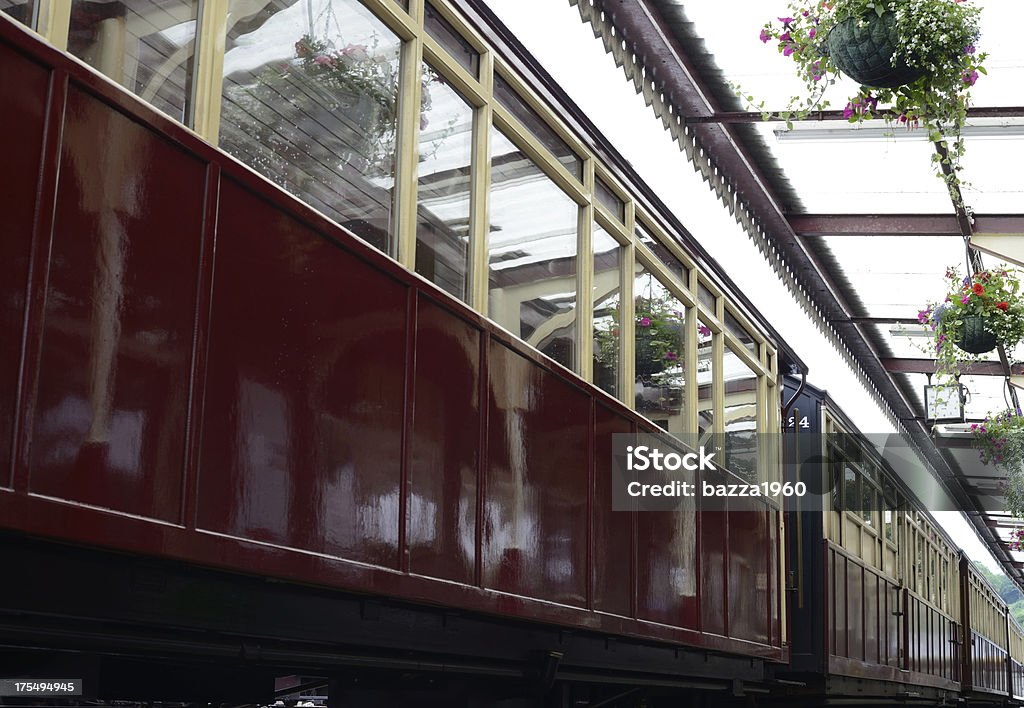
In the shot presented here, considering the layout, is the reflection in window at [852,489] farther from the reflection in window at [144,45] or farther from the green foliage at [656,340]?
the reflection in window at [144,45]

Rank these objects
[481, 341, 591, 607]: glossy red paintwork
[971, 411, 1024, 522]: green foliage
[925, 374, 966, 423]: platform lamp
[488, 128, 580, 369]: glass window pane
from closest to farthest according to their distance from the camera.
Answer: [481, 341, 591, 607]: glossy red paintwork
[488, 128, 580, 369]: glass window pane
[971, 411, 1024, 522]: green foliage
[925, 374, 966, 423]: platform lamp

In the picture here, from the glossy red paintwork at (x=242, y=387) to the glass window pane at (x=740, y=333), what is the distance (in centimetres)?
282

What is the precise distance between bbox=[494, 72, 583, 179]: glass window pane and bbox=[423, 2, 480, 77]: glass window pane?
15cm

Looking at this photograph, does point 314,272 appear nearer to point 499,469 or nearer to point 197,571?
Answer: point 197,571

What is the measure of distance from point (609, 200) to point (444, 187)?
1.49 metres

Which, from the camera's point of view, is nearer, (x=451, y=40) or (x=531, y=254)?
(x=451, y=40)

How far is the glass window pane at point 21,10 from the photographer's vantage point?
2.22 metres

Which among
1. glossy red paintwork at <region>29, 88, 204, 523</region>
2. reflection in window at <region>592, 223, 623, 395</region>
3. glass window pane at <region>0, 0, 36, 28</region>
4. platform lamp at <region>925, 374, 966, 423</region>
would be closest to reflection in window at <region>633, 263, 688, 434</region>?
reflection in window at <region>592, 223, 623, 395</region>

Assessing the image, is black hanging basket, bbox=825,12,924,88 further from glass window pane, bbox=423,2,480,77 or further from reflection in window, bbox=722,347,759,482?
reflection in window, bbox=722,347,759,482

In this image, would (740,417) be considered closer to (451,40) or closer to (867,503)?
(451,40)

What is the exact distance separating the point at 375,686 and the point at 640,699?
217cm

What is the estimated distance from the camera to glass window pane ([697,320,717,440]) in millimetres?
6066

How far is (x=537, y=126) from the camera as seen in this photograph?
14.3ft

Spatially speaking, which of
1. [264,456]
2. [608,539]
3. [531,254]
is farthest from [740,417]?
[264,456]
